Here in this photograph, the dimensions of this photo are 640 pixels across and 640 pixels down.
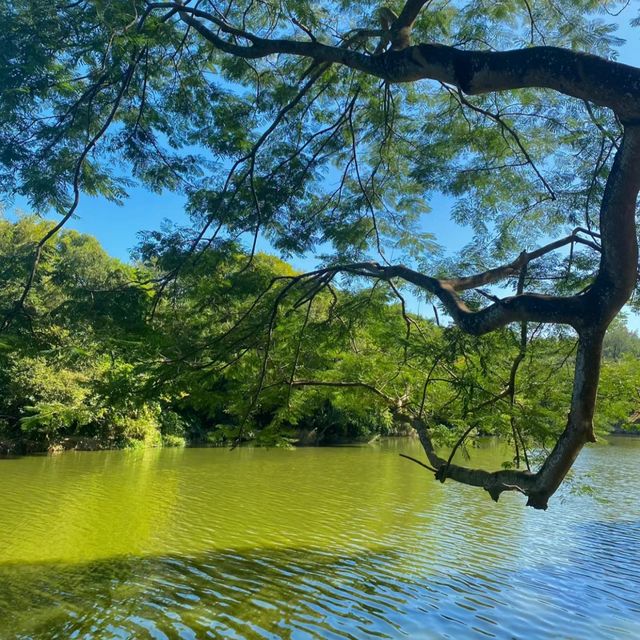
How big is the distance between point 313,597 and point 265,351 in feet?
13.8

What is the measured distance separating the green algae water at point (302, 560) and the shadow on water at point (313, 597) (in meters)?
0.03

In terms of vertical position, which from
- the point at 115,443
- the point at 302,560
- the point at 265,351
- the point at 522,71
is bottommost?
the point at 115,443

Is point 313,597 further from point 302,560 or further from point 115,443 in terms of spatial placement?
point 115,443

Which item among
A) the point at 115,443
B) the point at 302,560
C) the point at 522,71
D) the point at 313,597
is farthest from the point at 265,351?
the point at 115,443

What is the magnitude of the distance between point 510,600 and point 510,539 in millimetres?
3320

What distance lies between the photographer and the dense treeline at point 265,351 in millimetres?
4172

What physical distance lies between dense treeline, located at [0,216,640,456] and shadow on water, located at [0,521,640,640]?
2.28 m

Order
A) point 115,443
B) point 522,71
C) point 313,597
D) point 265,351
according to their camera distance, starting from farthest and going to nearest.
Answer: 1. point 115,443
2. point 313,597
3. point 265,351
4. point 522,71

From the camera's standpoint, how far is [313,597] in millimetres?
6891

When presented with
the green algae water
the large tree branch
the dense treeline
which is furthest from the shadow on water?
the large tree branch

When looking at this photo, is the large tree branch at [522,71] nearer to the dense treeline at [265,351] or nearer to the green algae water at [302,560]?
the dense treeline at [265,351]

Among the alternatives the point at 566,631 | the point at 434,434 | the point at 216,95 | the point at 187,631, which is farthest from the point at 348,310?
the point at 566,631

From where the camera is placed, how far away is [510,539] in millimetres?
10117

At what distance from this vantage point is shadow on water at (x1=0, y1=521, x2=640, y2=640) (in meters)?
5.92
